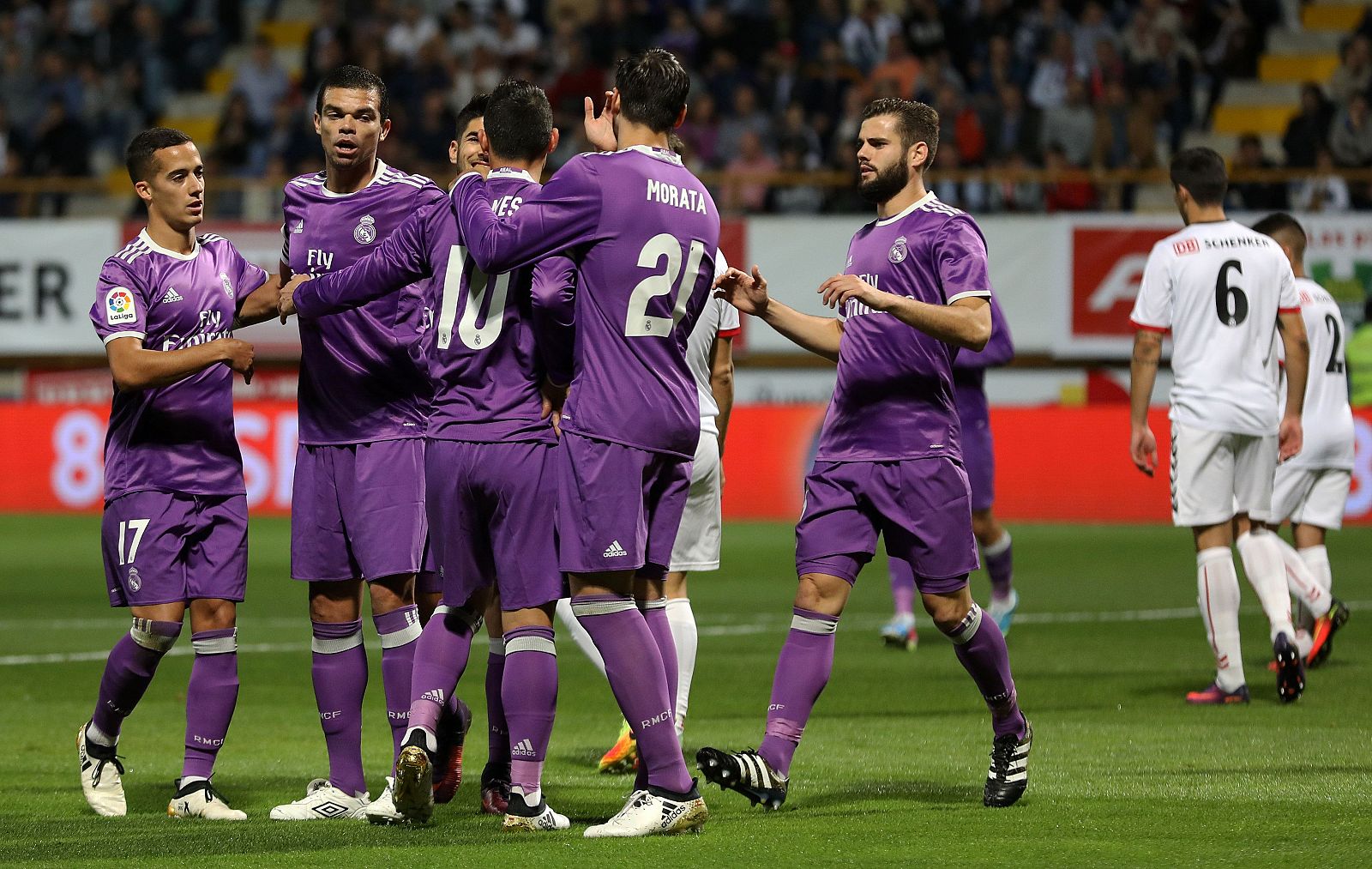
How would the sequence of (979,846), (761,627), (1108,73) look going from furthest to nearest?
(1108,73) < (761,627) < (979,846)

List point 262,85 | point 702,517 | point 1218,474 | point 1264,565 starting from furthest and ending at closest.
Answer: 1. point 262,85
2. point 1264,565
3. point 1218,474
4. point 702,517

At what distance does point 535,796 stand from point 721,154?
17238 mm

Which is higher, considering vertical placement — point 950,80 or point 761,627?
point 950,80

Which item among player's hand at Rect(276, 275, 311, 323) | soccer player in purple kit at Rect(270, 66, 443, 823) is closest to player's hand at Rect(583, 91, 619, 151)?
soccer player in purple kit at Rect(270, 66, 443, 823)

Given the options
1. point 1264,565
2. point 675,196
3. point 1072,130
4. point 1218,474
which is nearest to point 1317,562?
point 1264,565

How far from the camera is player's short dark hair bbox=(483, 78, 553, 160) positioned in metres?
5.95

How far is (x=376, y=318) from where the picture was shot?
21.2 ft

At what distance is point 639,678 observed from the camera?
18.8 feet

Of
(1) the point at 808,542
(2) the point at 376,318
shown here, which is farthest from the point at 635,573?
(2) the point at 376,318

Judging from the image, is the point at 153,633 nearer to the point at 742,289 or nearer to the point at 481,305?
the point at 481,305

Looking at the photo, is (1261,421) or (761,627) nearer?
(1261,421)

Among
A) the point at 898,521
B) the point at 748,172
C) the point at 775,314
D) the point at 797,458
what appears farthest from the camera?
the point at 748,172

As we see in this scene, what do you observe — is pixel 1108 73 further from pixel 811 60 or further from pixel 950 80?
pixel 811 60

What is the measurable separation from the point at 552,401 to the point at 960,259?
1.44 m
